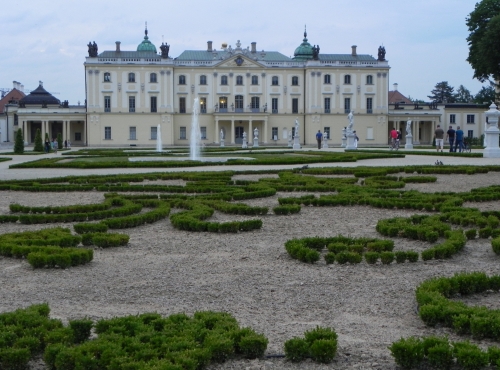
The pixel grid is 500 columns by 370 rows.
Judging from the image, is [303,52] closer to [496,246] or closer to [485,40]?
[485,40]

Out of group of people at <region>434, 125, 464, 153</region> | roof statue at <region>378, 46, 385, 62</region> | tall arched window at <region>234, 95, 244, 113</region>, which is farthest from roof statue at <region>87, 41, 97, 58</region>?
group of people at <region>434, 125, 464, 153</region>

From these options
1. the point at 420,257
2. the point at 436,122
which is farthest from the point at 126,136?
the point at 420,257

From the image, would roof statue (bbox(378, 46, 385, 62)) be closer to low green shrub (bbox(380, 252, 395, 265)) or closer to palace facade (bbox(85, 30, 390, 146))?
palace facade (bbox(85, 30, 390, 146))

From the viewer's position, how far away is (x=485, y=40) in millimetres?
39875

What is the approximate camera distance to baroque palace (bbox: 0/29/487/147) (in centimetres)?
6378

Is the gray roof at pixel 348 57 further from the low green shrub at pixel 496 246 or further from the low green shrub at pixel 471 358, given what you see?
the low green shrub at pixel 471 358

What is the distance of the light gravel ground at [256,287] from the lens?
4.68m

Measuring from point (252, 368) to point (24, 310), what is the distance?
1703mm

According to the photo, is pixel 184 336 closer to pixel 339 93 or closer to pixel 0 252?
pixel 0 252

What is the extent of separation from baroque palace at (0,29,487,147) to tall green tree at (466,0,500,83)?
2088cm

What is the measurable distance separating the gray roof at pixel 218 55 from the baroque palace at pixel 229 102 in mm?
192

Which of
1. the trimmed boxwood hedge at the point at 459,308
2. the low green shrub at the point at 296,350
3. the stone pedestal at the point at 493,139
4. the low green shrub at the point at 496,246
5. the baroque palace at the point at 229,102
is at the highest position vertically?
the baroque palace at the point at 229,102

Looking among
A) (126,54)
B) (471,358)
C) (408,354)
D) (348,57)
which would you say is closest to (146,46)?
(126,54)

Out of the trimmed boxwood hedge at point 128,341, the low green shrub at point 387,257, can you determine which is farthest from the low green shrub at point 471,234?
the trimmed boxwood hedge at point 128,341
